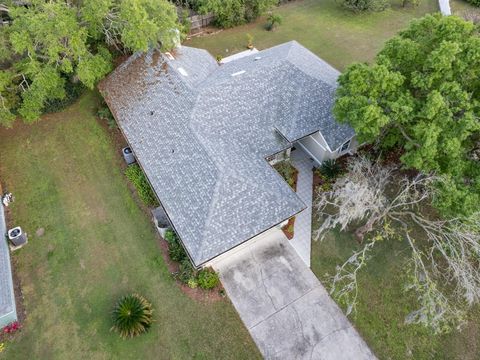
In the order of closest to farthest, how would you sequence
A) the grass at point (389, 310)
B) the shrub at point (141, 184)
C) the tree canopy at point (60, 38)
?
the grass at point (389, 310) < the tree canopy at point (60, 38) < the shrub at point (141, 184)

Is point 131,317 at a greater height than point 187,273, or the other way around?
point 131,317

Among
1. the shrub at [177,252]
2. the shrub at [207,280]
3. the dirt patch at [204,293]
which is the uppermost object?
the shrub at [177,252]

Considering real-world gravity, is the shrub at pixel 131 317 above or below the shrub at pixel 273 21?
below

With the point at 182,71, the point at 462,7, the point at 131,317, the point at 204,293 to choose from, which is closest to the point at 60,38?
the point at 182,71

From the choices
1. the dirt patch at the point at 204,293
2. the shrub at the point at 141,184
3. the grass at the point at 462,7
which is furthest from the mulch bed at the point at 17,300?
the grass at the point at 462,7

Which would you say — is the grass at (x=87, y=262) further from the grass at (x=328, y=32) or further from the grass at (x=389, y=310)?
the grass at (x=328, y=32)

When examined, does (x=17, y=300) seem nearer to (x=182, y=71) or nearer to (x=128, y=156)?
(x=128, y=156)

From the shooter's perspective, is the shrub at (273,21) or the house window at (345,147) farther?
the shrub at (273,21)
